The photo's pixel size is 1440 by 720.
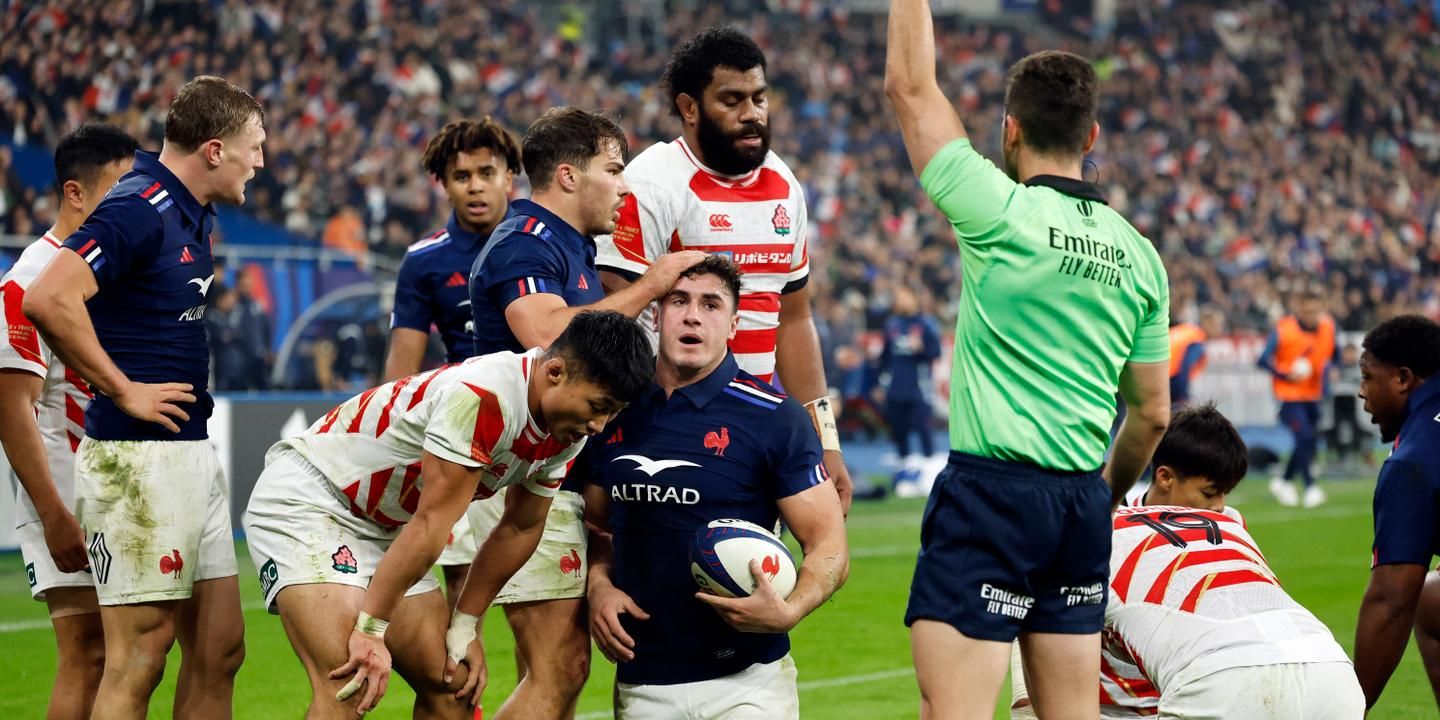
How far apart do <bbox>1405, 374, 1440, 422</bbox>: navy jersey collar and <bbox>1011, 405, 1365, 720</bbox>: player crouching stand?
0.88 m

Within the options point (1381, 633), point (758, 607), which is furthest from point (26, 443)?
point (1381, 633)

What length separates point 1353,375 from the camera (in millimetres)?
23969

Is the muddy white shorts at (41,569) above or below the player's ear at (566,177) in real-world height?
below

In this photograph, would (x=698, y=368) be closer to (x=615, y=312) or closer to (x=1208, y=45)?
(x=615, y=312)

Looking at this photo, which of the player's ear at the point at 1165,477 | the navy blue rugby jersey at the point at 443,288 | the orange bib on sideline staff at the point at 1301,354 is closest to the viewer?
the player's ear at the point at 1165,477

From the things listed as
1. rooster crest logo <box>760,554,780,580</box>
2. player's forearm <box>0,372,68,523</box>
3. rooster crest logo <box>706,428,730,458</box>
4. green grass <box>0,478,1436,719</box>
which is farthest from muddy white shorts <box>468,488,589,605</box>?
green grass <box>0,478,1436,719</box>

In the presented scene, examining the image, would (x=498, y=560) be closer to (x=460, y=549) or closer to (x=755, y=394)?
(x=755, y=394)

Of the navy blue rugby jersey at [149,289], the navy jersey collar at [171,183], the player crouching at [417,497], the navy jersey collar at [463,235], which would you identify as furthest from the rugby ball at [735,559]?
the navy jersey collar at [463,235]

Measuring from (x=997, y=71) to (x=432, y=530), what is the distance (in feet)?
108

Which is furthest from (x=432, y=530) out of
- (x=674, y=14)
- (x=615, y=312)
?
(x=674, y=14)

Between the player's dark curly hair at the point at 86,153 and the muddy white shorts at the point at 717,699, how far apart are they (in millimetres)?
3089

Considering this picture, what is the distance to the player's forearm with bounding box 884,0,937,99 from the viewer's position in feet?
14.0

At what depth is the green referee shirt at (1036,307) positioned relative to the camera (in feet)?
14.0

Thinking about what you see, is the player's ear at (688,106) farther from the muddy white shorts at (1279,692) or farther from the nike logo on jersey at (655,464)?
the muddy white shorts at (1279,692)
